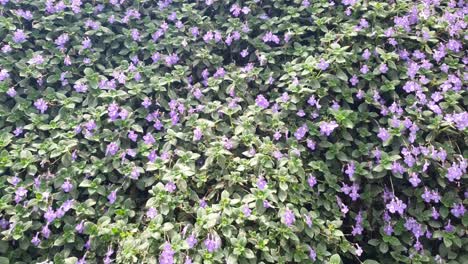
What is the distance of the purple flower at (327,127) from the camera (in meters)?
2.61

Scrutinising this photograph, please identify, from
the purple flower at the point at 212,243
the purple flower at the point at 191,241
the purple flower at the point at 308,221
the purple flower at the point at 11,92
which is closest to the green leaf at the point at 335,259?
the purple flower at the point at 308,221

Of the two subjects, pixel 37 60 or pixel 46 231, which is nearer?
pixel 46 231

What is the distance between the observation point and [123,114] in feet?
8.93

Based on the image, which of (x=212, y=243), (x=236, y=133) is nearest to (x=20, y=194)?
(x=212, y=243)

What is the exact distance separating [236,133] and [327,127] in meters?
0.50

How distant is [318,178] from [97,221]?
1187mm

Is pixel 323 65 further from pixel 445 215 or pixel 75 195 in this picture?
pixel 75 195

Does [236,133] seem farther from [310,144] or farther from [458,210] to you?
[458,210]

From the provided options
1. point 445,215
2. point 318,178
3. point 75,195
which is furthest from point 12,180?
point 445,215

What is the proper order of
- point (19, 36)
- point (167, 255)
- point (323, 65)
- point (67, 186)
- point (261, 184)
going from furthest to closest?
point (19, 36) < point (323, 65) < point (67, 186) < point (261, 184) < point (167, 255)

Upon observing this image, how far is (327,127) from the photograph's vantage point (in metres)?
2.62

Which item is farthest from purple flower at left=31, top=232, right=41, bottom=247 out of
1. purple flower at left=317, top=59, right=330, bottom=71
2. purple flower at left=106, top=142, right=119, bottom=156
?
purple flower at left=317, top=59, right=330, bottom=71

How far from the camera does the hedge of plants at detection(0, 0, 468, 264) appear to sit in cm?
236

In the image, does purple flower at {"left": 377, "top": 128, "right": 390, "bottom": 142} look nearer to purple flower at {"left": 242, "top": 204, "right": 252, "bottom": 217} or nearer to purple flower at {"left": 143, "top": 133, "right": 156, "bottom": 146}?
purple flower at {"left": 242, "top": 204, "right": 252, "bottom": 217}
